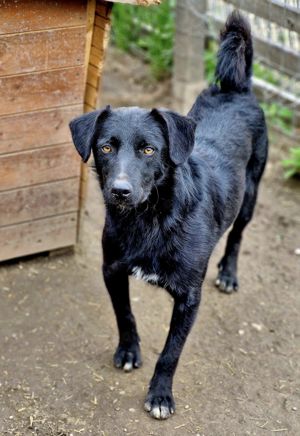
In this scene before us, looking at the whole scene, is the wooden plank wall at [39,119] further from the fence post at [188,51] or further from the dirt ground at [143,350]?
the fence post at [188,51]

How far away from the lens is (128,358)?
4.34m

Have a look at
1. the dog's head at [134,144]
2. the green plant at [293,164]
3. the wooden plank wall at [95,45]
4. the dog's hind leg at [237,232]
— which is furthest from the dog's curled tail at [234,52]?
the green plant at [293,164]

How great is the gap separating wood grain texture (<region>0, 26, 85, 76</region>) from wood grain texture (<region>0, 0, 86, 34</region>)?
43 mm

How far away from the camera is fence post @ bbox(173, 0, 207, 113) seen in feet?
22.6

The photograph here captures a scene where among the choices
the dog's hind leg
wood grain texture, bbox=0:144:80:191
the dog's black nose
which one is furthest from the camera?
the dog's hind leg

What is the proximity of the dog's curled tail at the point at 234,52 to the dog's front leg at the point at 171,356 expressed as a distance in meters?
1.48

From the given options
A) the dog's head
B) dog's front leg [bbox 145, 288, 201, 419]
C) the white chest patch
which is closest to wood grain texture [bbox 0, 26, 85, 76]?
the dog's head

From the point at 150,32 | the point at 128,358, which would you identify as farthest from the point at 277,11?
the point at 150,32

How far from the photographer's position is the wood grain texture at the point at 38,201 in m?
4.88

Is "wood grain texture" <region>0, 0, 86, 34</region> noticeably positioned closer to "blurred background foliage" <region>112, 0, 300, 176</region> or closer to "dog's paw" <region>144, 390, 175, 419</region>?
"dog's paw" <region>144, 390, 175, 419</region>

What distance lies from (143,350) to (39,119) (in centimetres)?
164

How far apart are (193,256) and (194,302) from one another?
0.27m

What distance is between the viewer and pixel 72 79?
15.0 ft

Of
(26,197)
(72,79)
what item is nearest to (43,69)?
(72,79)
